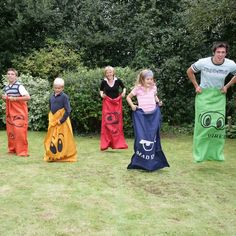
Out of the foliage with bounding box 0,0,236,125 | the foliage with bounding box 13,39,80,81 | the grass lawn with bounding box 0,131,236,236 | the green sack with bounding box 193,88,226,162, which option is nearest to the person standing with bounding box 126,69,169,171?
the grass lawn with bounding box 0,131,236,236

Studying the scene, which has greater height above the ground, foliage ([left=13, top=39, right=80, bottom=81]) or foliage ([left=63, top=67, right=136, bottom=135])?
foliage ([left=13, top=39, right=80, bottom=81])

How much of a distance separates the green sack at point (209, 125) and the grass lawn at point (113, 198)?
0.28 metres

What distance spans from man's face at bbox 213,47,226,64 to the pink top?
45.7 inches

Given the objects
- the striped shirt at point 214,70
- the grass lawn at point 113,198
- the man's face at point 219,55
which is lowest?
the grass lawn at point 113,198

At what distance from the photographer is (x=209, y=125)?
748cm

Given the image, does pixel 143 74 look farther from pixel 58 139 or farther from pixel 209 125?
pixel 58 139

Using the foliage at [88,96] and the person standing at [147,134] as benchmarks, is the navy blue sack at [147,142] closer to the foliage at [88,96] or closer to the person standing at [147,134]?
the person standing at [147,134]

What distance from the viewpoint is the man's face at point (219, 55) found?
7.11 meters

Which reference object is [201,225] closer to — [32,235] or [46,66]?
[32,235]

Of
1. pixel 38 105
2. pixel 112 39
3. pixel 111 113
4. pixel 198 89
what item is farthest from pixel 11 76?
pixel 112 39

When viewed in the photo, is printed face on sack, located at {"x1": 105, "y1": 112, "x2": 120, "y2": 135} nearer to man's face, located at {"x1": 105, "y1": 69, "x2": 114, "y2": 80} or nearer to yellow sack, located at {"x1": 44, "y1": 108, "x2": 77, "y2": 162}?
man's face, located at {"x1": 105, "y1": 69, "x2": 114, "y2": 80}

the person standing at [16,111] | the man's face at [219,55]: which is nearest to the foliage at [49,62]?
the person standing at [16,111]

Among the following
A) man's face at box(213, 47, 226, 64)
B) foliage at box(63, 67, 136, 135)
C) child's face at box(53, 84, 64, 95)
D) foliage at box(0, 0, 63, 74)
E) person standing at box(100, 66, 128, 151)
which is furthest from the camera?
foliage at box(0, 0, 63, 74)

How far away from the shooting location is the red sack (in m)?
9.46
